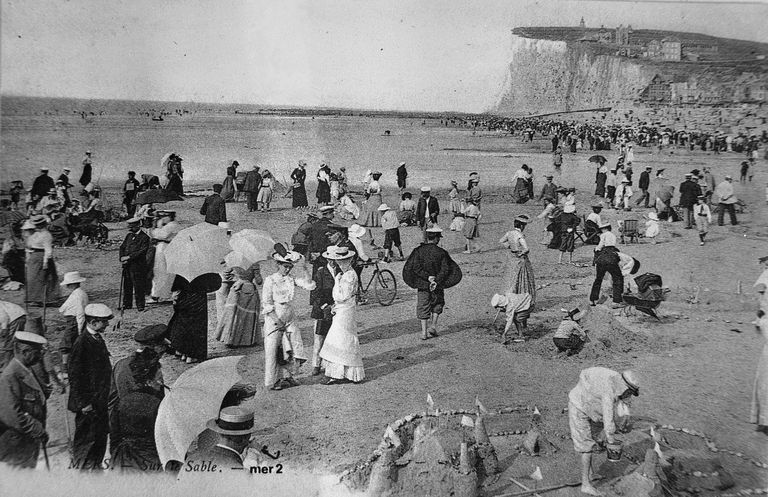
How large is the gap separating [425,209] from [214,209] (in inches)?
107

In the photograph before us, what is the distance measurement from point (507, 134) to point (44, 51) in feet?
15.3

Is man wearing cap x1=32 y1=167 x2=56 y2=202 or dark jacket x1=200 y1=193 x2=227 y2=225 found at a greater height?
man wearing cap x1=32 y1=167 x2=56 y2=202

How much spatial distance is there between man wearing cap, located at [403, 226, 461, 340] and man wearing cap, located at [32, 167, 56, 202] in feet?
11.9

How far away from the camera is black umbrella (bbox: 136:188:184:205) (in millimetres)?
6461

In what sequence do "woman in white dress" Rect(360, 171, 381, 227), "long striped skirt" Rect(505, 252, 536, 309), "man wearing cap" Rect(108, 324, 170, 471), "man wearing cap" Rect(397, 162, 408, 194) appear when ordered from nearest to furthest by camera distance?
"man wearing cap" Rect(108, 324, 170, 471) → "long striped skirt" Rect(505, 252, 536, 309) → "man wearing cap" Rect(397, 162, 408, 194) → "woman in white dress" Rect(360, 171, 381, 227)

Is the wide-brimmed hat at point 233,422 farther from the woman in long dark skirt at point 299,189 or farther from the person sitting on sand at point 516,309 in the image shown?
the woman in long dark skirt at point 299,189

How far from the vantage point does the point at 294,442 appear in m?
4.98

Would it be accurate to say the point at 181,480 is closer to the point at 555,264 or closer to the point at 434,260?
the point at 434,260

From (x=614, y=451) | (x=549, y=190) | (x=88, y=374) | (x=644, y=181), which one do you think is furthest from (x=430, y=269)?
(x=88, y=374)

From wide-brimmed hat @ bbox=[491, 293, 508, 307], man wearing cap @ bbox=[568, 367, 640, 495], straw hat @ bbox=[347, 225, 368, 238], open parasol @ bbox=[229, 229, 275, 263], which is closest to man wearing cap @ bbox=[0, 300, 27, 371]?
open parasol @ bbox=[229, 229, 275, 263]

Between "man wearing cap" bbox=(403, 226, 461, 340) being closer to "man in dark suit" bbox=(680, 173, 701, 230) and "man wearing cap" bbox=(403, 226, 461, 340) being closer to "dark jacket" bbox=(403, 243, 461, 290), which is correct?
→ "dark jacket" bbox=(403, 243, 461, 290)

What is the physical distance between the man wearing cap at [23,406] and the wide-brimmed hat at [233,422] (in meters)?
1.51

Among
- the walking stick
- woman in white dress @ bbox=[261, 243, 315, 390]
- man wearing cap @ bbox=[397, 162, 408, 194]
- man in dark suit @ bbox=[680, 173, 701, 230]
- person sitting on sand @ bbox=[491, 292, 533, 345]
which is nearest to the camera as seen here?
the walking stick


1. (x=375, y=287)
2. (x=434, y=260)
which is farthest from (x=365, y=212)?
(x=434, y=260)
